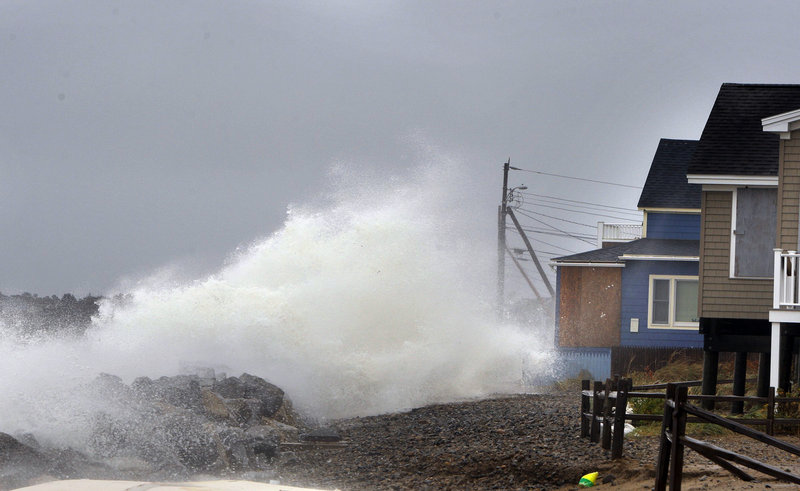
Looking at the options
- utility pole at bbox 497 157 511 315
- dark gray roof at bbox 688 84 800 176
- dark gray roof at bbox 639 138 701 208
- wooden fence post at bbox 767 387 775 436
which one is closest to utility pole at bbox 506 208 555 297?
utility pole at bbox 497 157 511 315

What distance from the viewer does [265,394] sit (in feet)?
65.0

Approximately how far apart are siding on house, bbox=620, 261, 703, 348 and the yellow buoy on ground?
18.9 metres

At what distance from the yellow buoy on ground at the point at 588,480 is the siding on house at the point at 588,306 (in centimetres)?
1947

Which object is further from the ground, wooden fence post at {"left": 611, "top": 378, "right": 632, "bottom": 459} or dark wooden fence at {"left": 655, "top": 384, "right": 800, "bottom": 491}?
dark wooden fence at {"left": 655, "top": 384, "right": 800, "bottom": 491}

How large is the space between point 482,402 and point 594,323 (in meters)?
9.70

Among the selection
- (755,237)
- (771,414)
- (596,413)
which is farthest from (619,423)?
(755,237)

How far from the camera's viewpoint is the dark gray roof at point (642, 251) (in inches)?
1206

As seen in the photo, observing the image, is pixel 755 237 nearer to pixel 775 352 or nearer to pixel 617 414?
pixel 775 352

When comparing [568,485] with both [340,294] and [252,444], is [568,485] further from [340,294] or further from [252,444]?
[340,294]

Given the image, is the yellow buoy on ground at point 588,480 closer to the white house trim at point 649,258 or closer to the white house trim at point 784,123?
the white house trim at point 784,123

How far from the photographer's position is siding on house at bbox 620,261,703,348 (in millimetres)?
30359

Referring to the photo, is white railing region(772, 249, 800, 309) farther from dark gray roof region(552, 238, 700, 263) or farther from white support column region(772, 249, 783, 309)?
dark gray roof region(552, 238, 700, 263)

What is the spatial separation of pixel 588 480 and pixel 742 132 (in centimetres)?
1118

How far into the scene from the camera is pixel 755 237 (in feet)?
63.4
